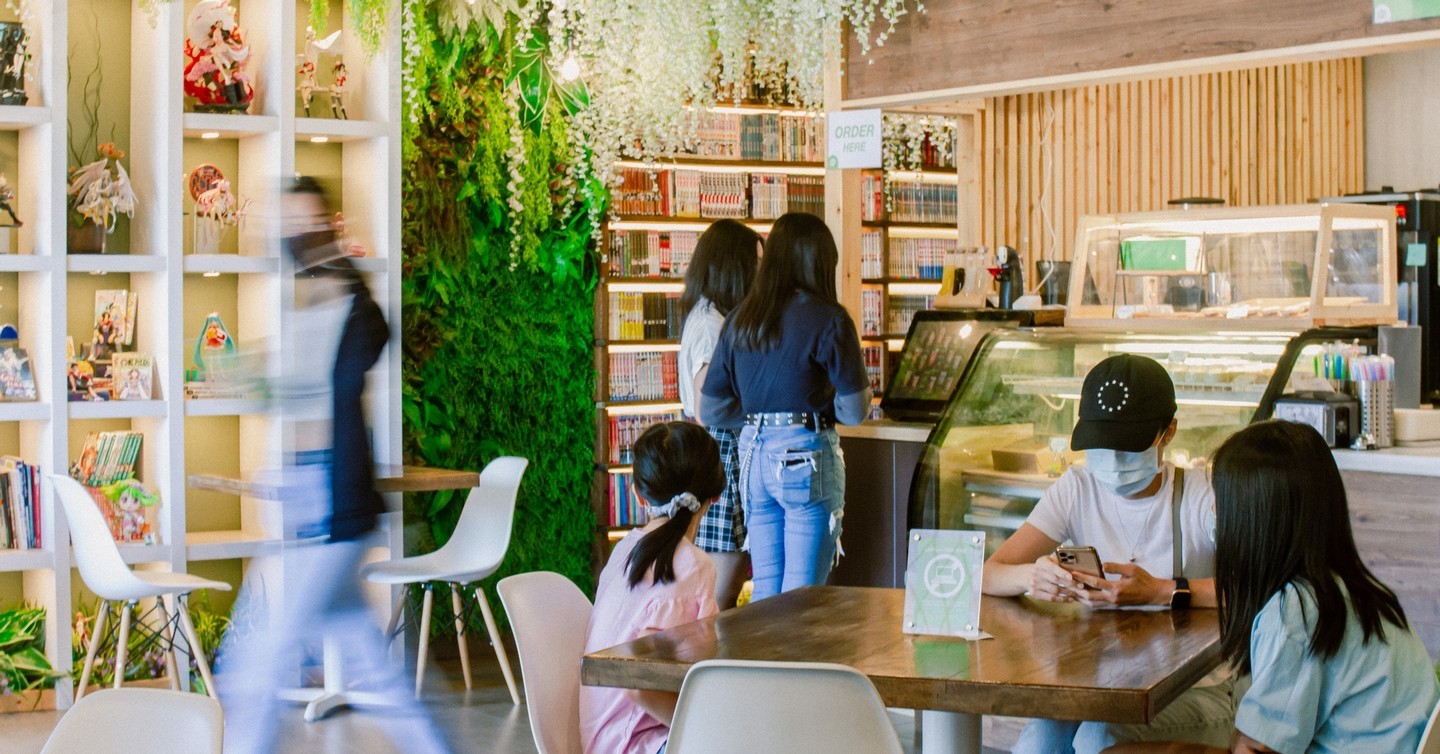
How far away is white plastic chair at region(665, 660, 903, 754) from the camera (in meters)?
2.42

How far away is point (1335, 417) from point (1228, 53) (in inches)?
52.9

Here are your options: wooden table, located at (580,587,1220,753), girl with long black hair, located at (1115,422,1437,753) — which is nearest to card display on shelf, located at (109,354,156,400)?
wooden table, located at (580,587,1220,753)

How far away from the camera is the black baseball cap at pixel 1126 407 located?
11.0ft

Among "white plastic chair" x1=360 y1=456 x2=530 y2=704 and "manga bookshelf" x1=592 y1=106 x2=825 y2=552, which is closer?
"white plastic chair" x1=360 y1=456 x2=530 y2=704

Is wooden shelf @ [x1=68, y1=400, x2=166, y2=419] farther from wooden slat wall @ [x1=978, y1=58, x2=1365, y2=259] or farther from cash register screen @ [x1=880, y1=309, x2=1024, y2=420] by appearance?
wooden slat wall @ [x1=978, y1=58, x2=1365, y2=259]

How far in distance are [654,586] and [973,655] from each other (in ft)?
2.70

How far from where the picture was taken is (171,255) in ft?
20.3

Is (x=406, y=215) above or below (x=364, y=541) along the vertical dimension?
above

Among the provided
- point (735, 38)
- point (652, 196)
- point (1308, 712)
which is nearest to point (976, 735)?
point (1308, 712)

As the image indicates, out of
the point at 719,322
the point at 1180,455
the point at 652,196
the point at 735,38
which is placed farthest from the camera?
the point at 652,196

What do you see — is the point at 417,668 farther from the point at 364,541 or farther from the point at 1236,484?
the point at 1236,484

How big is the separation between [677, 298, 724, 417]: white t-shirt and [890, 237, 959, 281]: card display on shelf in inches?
137

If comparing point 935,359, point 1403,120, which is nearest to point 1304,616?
point 935,359

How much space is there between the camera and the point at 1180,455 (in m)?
4.97
